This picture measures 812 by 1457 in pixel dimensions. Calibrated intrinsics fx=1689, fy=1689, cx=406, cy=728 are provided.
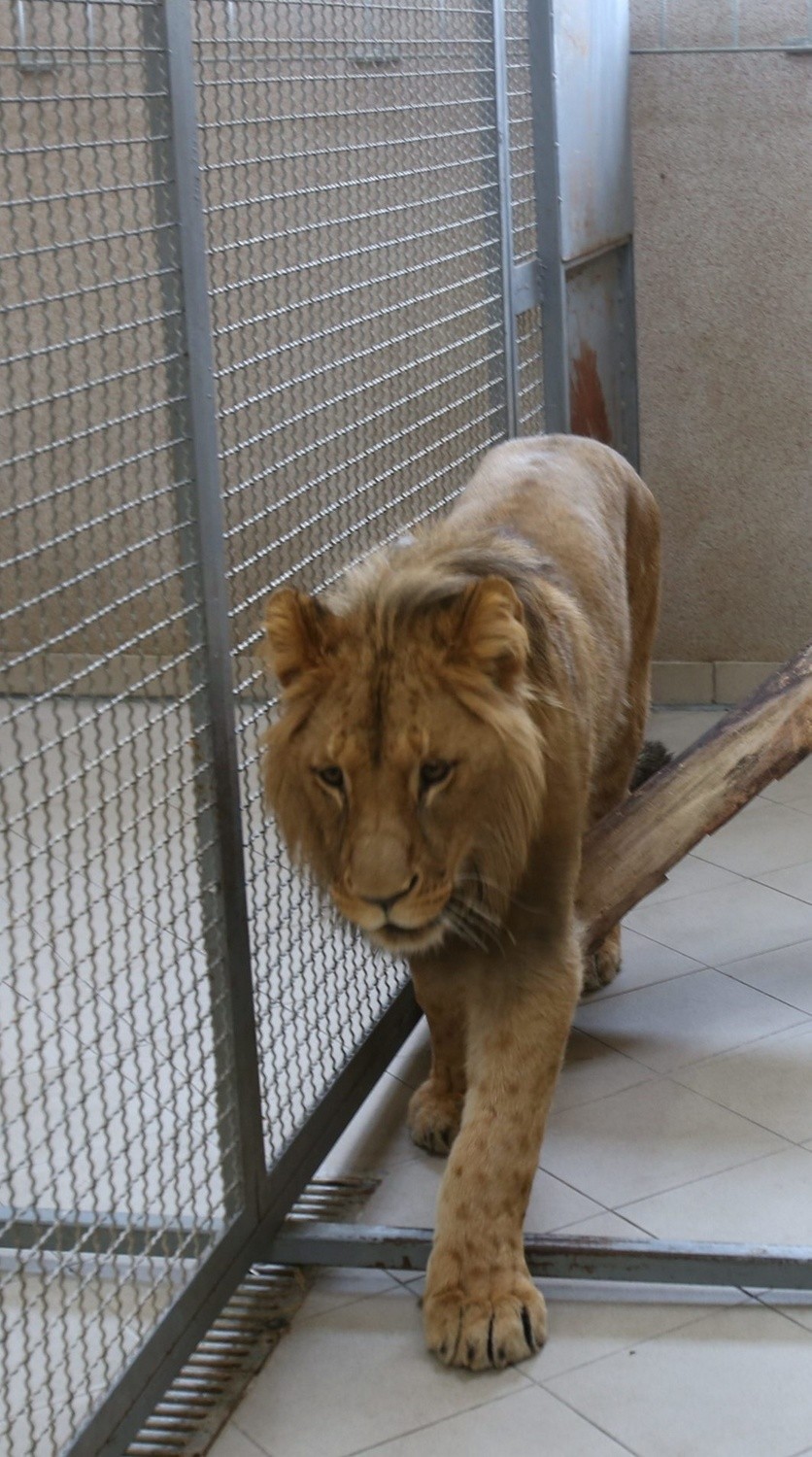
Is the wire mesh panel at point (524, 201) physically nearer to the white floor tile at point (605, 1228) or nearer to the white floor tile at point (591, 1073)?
the white floor tile at point (591, 1073)

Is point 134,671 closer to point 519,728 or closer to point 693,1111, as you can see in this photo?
point 519,728

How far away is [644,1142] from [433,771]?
3.79ft

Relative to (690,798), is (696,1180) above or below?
below

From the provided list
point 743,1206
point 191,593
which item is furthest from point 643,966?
point 191,593

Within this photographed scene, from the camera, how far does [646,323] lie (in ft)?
19.0

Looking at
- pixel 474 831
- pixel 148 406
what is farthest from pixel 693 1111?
pixel 148 406

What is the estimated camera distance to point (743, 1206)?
291cm

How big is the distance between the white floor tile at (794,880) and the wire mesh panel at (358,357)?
47.1 inches

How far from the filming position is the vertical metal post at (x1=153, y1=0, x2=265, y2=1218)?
2332 mm

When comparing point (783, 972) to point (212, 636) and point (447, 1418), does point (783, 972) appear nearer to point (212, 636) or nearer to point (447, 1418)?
point (447, 1418)

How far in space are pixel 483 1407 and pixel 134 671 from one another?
3.87 ft

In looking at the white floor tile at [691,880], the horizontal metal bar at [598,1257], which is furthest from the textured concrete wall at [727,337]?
the horizontal metal bar at [598,1257]

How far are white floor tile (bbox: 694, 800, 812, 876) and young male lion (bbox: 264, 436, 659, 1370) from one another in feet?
5.30

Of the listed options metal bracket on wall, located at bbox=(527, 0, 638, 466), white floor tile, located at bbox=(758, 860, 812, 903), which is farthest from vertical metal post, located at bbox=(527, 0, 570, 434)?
white floor tile, located at bbox=(758, 860, 812, 903)
